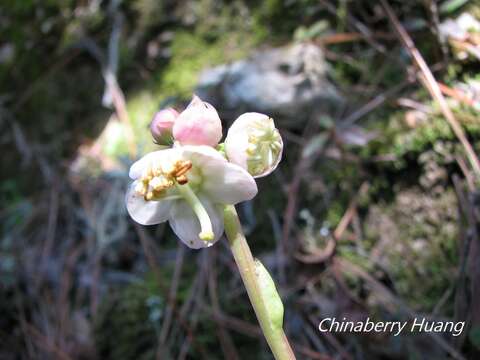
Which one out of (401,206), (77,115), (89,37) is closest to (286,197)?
(401,206)

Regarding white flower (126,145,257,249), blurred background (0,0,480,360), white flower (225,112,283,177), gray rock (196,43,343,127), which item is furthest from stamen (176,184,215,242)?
gray rock (196,43,343,127)

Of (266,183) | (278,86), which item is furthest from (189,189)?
(278,86)

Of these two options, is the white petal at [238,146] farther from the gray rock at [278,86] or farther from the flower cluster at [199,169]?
the gray rock at [278,86]

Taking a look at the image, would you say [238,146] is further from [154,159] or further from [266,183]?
[266,183]

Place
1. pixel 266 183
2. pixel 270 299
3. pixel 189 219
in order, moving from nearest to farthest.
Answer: pixel 270 299 < pixel 189 219 < pixel 266 183

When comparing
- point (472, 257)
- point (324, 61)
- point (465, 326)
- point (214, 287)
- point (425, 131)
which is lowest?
point (214, 287)

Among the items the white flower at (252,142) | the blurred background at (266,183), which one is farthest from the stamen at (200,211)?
the blurred background at (266,183)

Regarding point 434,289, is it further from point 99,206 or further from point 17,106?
point 17,106
